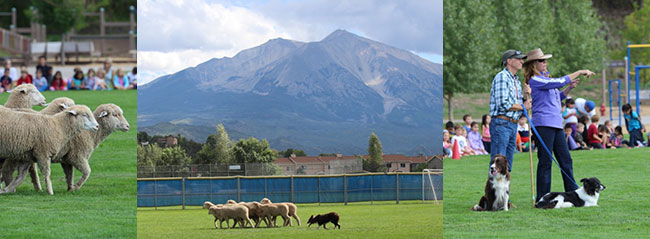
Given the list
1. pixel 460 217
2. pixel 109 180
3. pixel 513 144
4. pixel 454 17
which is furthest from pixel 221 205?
pixel 454 17

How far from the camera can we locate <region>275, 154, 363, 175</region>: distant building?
7.28 meters

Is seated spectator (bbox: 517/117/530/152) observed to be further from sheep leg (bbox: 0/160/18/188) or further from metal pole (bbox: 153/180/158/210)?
metal pole (bbox: 153/180/158/210)

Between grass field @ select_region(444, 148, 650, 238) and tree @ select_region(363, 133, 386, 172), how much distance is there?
68.2 inches

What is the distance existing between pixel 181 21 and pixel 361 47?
1.48 metres

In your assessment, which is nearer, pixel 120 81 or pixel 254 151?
pixel 254 151

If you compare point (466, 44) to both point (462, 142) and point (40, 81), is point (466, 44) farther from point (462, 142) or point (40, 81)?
point (462, 142)

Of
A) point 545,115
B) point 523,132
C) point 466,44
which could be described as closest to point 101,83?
point 466,44

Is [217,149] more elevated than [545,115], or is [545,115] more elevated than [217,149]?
[545,115]

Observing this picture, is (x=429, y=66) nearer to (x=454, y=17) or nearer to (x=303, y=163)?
(x=303, y=163)

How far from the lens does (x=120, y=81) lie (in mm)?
31344

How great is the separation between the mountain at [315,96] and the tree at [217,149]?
69mm

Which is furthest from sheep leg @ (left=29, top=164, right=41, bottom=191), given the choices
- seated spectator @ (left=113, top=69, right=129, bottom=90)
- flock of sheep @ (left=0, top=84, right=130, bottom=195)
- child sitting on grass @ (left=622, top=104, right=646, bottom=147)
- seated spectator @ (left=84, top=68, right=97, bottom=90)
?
seated spectator @ (left=113, top=69, right=129, bottom=90)

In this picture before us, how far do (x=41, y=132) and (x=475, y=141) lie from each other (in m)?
11.8

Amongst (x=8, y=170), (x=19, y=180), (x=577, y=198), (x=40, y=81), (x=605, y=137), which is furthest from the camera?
(x=40, y=81)
